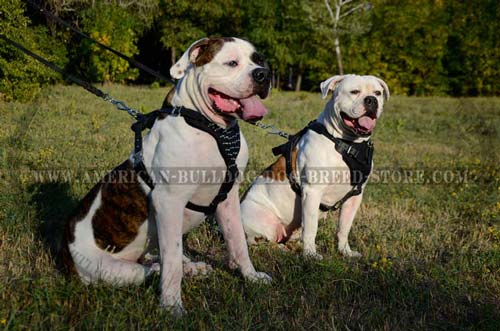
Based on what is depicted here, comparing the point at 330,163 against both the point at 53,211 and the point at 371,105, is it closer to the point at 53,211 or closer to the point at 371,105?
the point at 371,105

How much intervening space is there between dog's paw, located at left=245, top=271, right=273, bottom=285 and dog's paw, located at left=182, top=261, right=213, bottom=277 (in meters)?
0.36

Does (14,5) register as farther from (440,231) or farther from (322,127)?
(440,231)

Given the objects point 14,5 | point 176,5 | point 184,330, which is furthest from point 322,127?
point 176,5

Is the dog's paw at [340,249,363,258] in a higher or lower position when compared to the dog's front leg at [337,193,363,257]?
lower

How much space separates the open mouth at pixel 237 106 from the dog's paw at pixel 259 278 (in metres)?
1.17

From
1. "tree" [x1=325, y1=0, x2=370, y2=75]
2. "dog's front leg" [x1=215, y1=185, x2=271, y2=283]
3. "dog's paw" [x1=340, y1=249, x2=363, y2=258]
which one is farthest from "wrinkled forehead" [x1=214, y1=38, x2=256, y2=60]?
"tree" [x1=325, y1=0, x2=370, y2=75]

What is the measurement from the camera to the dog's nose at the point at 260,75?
292 cm

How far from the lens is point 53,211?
471cm

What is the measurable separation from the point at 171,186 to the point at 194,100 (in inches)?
22.8

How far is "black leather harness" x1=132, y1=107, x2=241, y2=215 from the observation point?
9.60 feet

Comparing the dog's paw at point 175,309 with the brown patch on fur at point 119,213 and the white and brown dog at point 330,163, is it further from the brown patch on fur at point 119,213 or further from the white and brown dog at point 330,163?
the white and brown dog at point 330,163

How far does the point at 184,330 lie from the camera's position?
8.78 ft

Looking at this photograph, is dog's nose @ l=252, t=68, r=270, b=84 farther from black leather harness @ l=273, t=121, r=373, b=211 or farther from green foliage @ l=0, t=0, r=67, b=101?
green foliage @ l=0, t=0, r=67, b=101

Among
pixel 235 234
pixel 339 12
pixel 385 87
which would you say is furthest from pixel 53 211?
pixel 339 12
